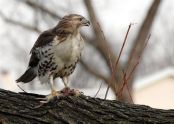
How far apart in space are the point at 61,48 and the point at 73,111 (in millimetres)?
751

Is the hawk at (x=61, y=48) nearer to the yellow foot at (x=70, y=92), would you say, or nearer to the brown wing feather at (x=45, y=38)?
the brown wing feather at (x=45, y=38)

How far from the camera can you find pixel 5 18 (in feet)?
51.5

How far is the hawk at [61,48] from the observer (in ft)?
17.6

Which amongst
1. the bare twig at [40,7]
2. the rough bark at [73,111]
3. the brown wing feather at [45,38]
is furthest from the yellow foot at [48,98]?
the bare twig at [40,7]

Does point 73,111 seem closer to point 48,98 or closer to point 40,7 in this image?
point 48,98

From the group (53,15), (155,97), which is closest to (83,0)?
(53,15)

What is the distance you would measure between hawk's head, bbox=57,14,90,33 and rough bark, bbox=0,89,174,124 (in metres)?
0.73

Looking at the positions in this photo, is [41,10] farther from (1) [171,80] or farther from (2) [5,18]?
(1) [171,80]

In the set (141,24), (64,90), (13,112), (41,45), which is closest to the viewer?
(13,112)

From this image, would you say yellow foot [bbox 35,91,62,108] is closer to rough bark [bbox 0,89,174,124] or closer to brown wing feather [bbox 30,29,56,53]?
rough bark [bbox 0,89,174,124]

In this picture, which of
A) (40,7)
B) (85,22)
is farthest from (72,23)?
(40,7)

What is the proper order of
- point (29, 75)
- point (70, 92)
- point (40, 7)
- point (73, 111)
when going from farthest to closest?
point (40, 7)
point (29, 75)
point (70, 92)
point (73, 111)

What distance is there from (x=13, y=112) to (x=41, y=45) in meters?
0.97

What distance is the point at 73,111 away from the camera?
4785mm
